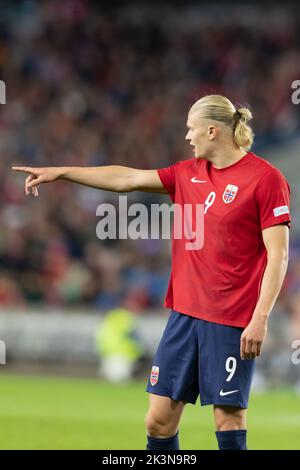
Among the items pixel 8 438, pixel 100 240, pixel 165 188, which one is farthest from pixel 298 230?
pixel 165 188

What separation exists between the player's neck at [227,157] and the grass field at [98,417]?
2.86 m

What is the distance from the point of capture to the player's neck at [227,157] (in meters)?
5.58

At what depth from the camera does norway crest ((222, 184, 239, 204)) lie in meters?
5.46

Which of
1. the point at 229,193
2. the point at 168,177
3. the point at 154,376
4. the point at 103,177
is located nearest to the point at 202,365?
the point at 154,376

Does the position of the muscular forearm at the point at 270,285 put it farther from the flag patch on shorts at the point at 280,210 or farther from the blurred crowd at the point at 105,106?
the blurred crowd at the point at 105,106

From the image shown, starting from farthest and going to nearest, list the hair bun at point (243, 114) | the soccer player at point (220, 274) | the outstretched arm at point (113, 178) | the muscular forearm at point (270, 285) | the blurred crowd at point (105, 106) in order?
the blurred crowd at point (105, 106), the outstretched arm at point (113, 178), the hair bun at point (243, 114), the soccer player at point (220, 274), the muscular forearm at point (270, 285)

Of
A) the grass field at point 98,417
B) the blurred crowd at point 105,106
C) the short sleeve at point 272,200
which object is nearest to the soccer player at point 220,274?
the short sleeve at point 272,200

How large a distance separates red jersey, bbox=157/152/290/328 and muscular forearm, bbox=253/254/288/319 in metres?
0.18

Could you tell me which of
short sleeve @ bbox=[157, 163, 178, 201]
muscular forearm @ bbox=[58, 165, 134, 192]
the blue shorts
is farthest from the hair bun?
the blue shorts

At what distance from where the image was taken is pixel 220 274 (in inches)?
217

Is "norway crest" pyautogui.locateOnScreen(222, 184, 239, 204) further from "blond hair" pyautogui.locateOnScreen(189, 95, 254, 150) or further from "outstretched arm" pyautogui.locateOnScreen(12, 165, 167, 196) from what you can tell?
"outstretched arm" pyautogui.locateOnScreen(12, 165, 167, 196)

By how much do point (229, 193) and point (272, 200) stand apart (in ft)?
0.82

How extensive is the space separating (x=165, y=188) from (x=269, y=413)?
4.98 m
